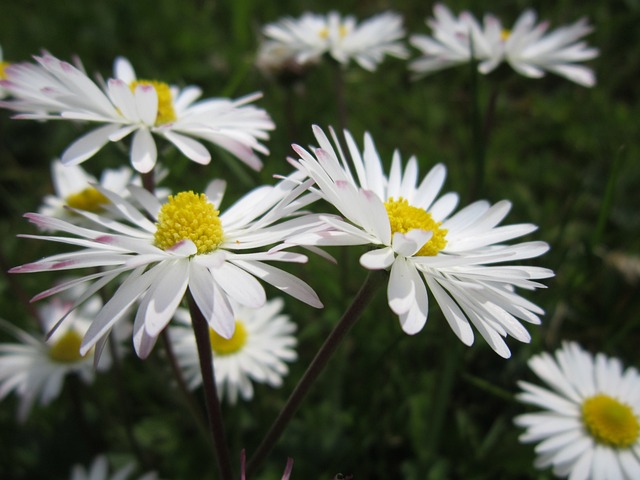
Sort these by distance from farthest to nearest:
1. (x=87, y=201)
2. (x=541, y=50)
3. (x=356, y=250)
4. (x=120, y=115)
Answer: (x=356, y=250), (x=541, y=50), (x=87, y=201), (x=120, y=115)

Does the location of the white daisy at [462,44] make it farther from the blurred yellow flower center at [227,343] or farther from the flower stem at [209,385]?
the flower stem at [209,385]

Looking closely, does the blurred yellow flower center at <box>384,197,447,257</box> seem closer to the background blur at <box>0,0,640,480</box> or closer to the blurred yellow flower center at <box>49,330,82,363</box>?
the background blur at <box>0,0,640,480</box>

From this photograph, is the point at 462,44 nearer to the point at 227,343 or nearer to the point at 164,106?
the point at 164,106

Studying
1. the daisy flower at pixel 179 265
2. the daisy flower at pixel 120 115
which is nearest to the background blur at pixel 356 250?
the daisy flower at pixel 120 115

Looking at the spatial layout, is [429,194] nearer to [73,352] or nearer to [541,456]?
[541,456]

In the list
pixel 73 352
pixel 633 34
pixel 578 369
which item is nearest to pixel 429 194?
pixel 578 369

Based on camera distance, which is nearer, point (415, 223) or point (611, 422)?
point (415, 223)

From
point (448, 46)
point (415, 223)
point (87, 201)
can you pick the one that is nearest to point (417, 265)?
point (415, 223)
